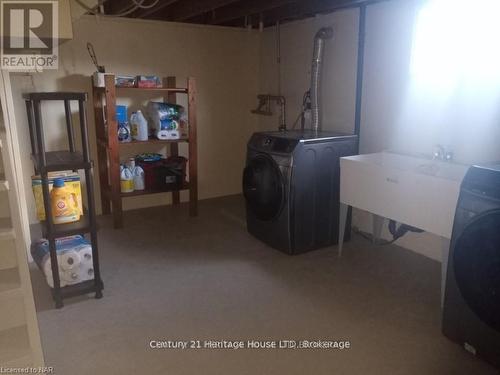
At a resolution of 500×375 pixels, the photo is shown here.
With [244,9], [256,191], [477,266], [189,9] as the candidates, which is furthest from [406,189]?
[189,9]

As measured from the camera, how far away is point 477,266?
5.74ft

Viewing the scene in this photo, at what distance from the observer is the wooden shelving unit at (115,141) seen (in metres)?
3.31

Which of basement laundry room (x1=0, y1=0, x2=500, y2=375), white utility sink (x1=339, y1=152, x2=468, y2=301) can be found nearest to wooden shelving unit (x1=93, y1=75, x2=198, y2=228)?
basement laundry room (x1=0, y1=0, x2=500, y2=375)

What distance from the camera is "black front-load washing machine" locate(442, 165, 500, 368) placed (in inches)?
65.9

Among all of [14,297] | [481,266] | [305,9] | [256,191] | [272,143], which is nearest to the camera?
[14,297]

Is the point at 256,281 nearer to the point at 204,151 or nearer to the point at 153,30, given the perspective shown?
the point at 204,151

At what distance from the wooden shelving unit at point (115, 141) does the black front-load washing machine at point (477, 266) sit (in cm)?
244

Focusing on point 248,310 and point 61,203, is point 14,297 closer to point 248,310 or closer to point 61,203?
point 61,203

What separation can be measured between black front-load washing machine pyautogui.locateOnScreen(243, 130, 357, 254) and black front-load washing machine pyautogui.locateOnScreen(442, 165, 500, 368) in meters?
1.17

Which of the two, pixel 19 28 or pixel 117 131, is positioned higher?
pixel 19 28

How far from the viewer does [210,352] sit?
1.91m

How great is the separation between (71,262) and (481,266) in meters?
2.15

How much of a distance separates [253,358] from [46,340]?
1.03 meters

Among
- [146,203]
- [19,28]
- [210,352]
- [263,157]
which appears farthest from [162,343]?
[146,203]
